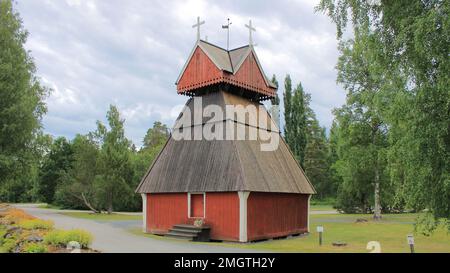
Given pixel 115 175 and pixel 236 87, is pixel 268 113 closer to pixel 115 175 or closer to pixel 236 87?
pixel 236 87

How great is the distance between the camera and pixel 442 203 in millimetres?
13852

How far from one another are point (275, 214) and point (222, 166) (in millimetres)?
4295

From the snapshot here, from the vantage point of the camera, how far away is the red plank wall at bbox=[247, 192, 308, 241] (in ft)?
77.3

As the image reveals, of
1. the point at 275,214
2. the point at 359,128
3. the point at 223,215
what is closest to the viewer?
the point at 223,215

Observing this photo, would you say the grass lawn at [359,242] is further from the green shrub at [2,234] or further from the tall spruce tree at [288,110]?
the tall spruce tree at [288,110]

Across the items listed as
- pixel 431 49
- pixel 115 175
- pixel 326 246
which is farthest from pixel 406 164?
pixel 115 175

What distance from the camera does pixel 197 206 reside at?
25141mm

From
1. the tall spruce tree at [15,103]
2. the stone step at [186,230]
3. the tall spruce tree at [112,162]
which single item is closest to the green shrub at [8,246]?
the stone step at [186,230]

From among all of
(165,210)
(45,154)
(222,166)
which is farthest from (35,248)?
(45,154)

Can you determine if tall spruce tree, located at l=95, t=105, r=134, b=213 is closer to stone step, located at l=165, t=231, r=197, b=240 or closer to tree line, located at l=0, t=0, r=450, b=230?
tree line, located at l=0, t=0, r=450, b=230

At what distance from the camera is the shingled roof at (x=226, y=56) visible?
27194mm

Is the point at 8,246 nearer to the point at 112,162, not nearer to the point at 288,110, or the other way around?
the point at 112,162

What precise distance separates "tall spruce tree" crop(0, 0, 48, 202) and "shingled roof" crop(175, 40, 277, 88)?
10.3 m

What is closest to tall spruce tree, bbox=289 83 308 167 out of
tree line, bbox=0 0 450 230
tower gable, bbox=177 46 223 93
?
tree line, bbox=0 0 450 230
